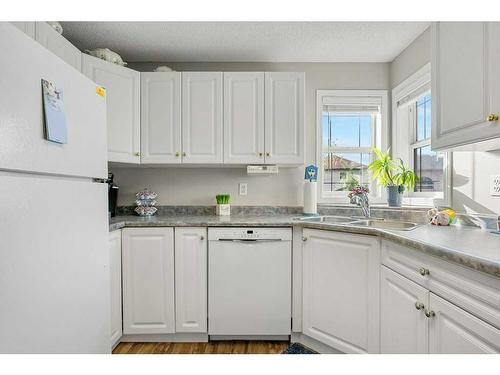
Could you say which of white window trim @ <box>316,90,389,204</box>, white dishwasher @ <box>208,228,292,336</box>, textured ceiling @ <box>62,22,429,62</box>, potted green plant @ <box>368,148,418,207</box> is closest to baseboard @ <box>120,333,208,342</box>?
white dishwasher @ <box>208,228,292,336</box>

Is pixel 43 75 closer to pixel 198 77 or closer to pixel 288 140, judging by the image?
pixel 198 77

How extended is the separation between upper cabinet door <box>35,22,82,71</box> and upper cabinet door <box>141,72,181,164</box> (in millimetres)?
491

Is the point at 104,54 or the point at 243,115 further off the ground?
the point at 104,54

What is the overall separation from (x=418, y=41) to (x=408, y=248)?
1759mm

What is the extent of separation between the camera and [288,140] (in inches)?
91.3

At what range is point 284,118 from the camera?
7.57ft

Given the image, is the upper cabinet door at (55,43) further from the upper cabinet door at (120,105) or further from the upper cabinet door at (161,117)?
the upper cabinet door at (161,117)

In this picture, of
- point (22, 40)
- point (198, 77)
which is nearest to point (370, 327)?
point (22, 40)

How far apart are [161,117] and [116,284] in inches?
52.3

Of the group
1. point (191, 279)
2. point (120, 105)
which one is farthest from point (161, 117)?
point (191, 279)

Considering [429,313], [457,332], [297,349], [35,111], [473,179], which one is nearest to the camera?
[35,111]

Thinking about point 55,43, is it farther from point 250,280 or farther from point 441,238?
point 441,238

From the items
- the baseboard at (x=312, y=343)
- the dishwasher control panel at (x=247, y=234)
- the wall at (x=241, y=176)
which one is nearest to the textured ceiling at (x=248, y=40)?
the wall at (x=241, y=176)

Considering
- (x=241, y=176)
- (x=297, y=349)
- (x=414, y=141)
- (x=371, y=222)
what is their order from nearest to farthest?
(x=297, y=349)
(x=371, y=222)
(x=414, y=141)
(x=241, y=176)
